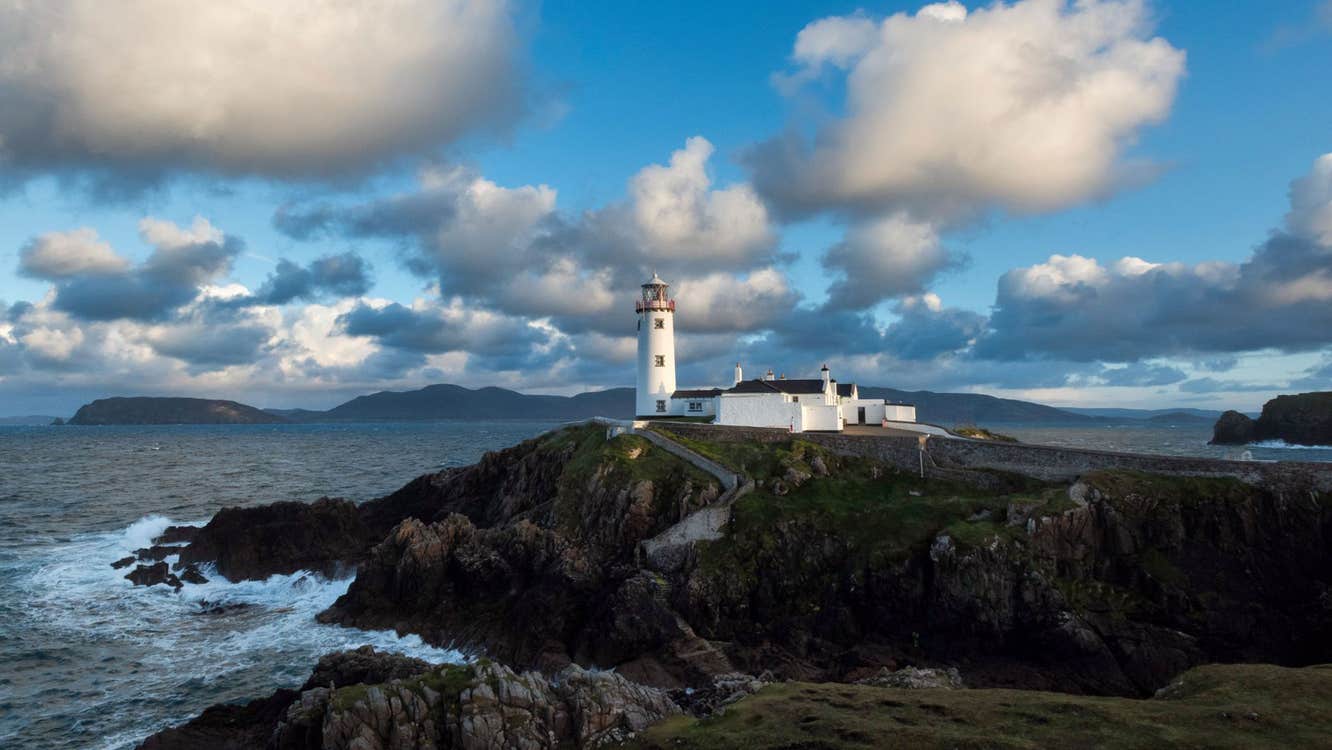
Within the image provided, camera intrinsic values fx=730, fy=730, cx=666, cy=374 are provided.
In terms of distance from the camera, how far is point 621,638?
30078 mm

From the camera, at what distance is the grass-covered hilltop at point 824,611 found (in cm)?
1838

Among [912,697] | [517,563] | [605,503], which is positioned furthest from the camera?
[605,503]

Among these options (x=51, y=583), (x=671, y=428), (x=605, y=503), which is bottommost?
(x=51, y=583)

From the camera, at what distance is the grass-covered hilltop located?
18.4 m

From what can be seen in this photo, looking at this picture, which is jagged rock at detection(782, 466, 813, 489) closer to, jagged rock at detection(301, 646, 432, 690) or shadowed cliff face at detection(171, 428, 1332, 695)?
shadowed cliff face at detection(171, 428, 1332, 695)

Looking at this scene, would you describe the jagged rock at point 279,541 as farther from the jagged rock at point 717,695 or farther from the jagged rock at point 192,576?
the jagged rock at point 717,695

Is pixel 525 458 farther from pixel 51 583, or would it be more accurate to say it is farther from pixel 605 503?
pixel 51 583

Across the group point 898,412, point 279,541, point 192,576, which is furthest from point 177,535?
point 898,412

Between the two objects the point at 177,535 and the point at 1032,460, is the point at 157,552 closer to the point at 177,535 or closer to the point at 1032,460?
the point at 177,535

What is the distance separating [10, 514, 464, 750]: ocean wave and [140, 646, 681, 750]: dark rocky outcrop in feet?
28.3

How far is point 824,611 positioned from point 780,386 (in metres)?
25.7

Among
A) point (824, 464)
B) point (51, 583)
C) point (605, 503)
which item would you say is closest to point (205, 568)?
point (51, 583)

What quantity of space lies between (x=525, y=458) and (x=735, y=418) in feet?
51.8

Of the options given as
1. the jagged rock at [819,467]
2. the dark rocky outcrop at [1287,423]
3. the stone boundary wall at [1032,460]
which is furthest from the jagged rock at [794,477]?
the dark rocky outcrop at [1287,423]
